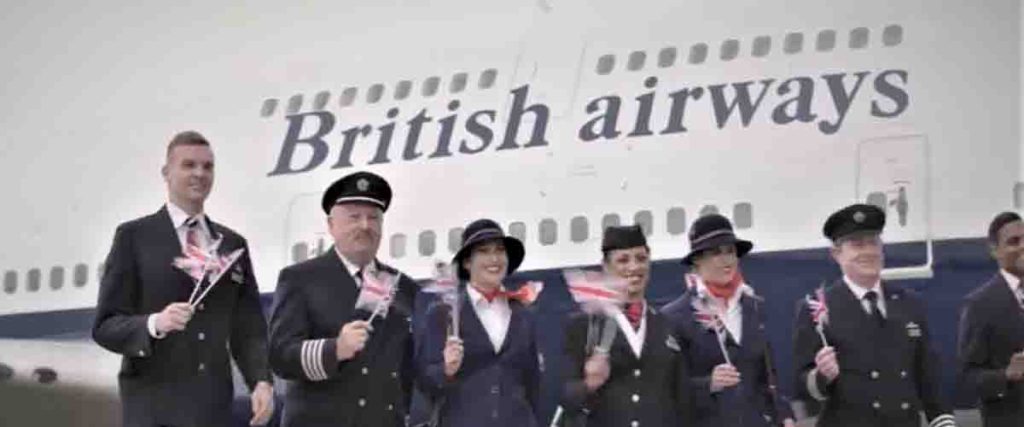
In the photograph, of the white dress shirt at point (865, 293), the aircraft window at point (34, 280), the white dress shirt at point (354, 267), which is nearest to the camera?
the white dress shirt at point (354, 267)

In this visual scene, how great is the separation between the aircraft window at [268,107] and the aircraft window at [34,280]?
5.76 ft

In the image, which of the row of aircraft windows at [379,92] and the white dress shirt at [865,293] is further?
the row of aircraft windows at [379,92]

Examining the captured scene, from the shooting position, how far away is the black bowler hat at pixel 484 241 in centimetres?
591

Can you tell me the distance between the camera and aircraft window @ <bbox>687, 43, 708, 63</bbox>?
903 centimetres

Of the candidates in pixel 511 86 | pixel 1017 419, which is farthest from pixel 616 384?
pixel 511 86

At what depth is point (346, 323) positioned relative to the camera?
5.57 m

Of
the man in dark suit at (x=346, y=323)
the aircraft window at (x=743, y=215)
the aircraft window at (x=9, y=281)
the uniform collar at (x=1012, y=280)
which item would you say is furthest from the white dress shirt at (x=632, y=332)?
the aircraft window at (x=9, y=281)

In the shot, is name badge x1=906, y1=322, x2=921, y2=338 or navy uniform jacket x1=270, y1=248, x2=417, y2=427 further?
name badge x1=906, y1=322, x2=921, y2=338

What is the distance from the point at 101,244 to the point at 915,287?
191 inches

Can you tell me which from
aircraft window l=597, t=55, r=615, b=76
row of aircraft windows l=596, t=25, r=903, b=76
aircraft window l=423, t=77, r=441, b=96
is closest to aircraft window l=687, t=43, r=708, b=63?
row of aircraft windows l=596, t=25, r=903, b=76

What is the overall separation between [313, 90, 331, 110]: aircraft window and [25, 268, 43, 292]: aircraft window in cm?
210

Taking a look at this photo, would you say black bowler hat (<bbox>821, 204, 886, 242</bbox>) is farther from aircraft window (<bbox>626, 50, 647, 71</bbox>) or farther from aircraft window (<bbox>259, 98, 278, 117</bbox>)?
aircraft window (<bbox>259, 98, 278, 117</bbox>)

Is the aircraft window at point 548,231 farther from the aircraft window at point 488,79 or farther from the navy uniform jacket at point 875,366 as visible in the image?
the navy uniform jacket at point 875,366

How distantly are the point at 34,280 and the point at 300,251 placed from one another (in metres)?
1.95
